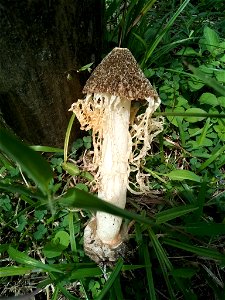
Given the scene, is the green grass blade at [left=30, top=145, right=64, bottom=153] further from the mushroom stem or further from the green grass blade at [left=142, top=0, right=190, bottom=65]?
the green grass blade at [left=142, top=0, right=190, bottom=65]

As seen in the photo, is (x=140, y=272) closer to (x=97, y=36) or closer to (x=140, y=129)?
(x=140, y=129)

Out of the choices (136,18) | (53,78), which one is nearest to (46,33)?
(53,78)

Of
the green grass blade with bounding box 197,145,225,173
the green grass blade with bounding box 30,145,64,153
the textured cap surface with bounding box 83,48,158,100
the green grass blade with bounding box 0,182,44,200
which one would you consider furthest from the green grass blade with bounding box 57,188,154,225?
the green grass blade with bounding box 197,145,225,173

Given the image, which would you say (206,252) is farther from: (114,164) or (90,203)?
(90,203)

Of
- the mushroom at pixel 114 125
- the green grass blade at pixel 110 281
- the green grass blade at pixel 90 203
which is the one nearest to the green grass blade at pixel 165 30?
the mushroom at pixel 114 125

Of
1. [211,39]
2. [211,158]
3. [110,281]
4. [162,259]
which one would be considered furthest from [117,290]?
[211,39]

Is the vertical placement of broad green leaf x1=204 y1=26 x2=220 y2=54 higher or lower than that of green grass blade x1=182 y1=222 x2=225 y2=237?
higher
